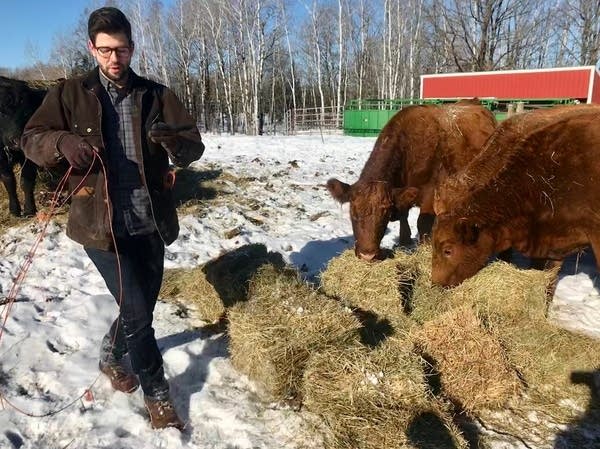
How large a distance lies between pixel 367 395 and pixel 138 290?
1.46m

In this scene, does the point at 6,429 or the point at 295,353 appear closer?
the point at 6,429

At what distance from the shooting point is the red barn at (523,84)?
26.1 m

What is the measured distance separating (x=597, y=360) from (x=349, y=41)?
1593 inches

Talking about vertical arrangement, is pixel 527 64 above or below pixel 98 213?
above

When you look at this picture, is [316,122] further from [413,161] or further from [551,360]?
[551,360]

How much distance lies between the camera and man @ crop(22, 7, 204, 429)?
231cm

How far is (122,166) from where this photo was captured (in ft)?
8.34

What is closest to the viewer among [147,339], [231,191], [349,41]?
[147,339]

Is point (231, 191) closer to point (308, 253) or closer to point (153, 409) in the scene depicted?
point (308, 253)

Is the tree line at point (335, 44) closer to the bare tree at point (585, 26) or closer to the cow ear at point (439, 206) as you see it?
the bare tree at point (585, 26)

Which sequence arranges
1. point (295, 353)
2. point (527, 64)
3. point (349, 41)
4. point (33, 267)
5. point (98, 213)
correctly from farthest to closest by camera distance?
point (527, 64) → point (349, 41) → point (33, 267) → point (295, 353) → point (98, 213)

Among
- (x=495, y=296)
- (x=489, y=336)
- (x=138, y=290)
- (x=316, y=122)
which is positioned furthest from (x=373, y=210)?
(x=316, y=122)

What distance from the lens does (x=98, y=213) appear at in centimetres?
246

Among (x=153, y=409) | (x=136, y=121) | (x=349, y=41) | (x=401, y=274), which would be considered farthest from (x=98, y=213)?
(x=349, y=41)
